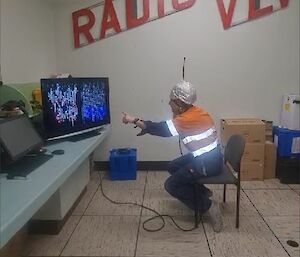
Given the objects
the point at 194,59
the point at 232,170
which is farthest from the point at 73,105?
the point at 194,59

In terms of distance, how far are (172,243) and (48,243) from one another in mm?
947

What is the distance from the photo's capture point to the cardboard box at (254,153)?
3.38 m

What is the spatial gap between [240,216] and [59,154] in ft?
5.49

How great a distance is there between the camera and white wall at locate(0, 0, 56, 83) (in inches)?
96.5

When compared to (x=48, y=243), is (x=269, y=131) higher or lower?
higher

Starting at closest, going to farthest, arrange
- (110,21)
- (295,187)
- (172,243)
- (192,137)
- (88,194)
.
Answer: (172,243) → (192,137) → (88,194) → (295,187) → (110,21)

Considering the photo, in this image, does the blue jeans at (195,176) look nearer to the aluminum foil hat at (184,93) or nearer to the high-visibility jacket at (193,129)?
the high-visibility jacket at (193,129)

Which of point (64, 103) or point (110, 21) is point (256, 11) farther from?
point (64, 103)

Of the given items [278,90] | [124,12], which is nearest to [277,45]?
[278,90]

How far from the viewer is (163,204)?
290 centimetres

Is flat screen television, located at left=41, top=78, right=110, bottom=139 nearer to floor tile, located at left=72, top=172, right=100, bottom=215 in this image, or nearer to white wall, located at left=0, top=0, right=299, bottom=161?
floor tile, located at left=72, top=172, right=100, bottom=215

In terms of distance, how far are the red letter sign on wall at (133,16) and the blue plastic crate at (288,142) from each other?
2030mm

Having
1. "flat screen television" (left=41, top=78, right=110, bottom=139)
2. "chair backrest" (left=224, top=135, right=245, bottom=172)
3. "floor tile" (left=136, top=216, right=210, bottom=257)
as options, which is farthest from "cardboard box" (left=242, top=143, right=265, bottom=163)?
"flat screen television" (left=41, top=78, right=110, bottom=139)

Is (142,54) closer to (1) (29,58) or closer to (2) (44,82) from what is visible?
(1) (29,58)
